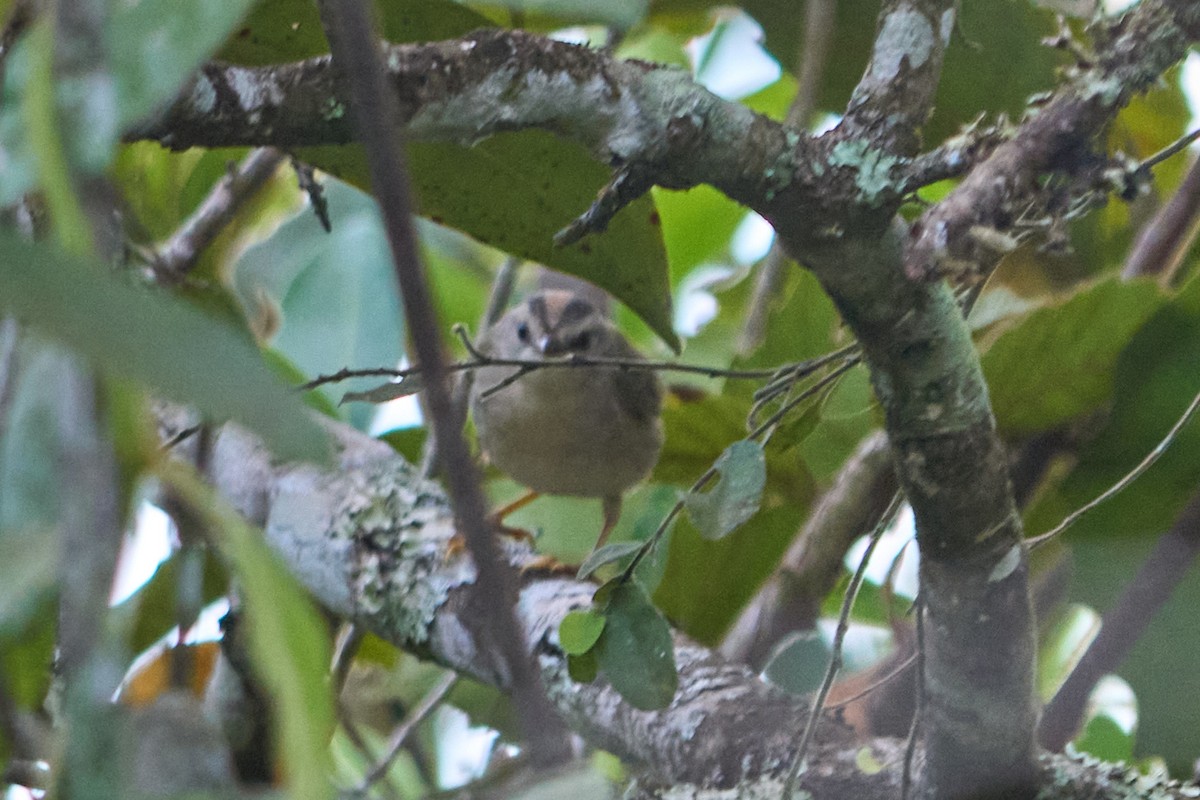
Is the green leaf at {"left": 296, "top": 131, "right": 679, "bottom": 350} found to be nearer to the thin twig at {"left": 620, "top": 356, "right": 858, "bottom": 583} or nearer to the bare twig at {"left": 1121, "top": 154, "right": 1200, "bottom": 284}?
the thin twig at {"left": 620, "top": 356, "right": 858, "bottom": 583}

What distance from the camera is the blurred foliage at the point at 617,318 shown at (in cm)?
49

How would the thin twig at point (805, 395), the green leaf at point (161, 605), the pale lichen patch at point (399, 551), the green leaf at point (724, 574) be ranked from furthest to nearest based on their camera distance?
1. the green leaf at point (724, 574)
2. the pale lichen patch at point (399, 551)
3. the green leaf at point (161, 605)
4. the thin twig at point (805, 395)

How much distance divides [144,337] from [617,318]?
2.86 metres

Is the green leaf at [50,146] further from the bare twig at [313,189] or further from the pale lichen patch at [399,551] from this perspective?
the pale lichen patch at [399,551]

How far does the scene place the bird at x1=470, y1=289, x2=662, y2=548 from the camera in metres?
2.70

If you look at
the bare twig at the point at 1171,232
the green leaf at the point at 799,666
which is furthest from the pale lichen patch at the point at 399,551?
the bare twig at the point at 1171,232

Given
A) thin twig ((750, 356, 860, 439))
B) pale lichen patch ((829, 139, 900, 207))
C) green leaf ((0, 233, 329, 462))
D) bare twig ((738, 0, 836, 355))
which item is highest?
bare twig ((738, 0, 836, 355))

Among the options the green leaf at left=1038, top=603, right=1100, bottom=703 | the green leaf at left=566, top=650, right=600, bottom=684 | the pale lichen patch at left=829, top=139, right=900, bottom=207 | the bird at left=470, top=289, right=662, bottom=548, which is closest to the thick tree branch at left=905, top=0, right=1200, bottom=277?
the pale lichen patch at left=829, top=139, right=900, bottom=207

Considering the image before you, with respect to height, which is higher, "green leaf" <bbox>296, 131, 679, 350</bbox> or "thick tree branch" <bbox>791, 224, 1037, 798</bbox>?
"green leaf" <bbox>296, 131, 679, 350</bbox>

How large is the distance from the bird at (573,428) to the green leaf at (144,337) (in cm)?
215

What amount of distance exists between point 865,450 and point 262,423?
160cm

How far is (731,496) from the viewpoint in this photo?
3.69 feet

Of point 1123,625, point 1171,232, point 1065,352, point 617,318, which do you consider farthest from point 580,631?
point 617,318

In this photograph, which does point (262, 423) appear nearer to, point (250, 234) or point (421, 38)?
point (421, 38)
